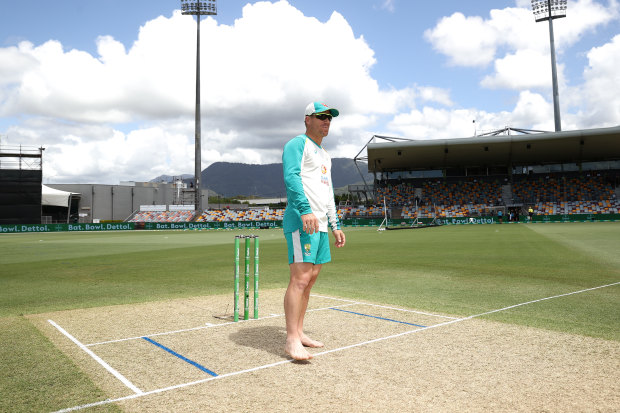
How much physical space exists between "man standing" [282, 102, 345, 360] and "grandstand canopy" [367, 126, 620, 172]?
156 ft

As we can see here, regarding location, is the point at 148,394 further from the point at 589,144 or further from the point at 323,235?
the point at 589,144

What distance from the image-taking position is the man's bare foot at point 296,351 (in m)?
3.95

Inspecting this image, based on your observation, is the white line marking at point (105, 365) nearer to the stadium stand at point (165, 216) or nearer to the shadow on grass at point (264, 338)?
the shadow on grass at point (264, 338)

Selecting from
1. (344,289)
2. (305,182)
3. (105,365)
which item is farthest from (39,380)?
(344,289)

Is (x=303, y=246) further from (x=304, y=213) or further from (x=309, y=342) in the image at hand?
(x=309, y=342)

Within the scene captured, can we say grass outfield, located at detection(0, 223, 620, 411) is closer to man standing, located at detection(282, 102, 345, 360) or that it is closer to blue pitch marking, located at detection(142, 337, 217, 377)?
blue pitch marking, located at detection(142, 337, 217, 377)

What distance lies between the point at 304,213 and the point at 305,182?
440mm

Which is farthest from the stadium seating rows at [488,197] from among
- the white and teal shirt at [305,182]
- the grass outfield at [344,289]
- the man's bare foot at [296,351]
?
the man's bare foot at [296,351]

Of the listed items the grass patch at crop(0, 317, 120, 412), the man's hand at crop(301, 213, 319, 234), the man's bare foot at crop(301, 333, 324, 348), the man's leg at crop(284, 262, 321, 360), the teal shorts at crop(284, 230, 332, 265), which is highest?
the man's hand at crop(301, 213, 319, 234)

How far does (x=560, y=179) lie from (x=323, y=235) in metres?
62.8

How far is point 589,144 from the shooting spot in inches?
2005

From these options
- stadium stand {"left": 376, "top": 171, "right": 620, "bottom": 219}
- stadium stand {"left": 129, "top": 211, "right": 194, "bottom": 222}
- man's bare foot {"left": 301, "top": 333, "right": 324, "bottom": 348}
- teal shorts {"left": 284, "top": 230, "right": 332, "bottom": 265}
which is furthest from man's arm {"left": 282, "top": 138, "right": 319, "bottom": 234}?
stadium stand {"left": 129, "top": 211, "right": 194, "bottom": 222}

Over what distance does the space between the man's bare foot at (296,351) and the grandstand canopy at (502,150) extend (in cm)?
4826

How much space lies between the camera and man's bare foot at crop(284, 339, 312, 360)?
395 centimetres
